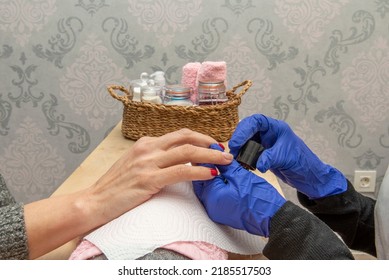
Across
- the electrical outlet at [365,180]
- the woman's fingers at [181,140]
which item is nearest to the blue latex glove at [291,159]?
the woman's fingers at [181,140]

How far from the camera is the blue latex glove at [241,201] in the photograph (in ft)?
2.56

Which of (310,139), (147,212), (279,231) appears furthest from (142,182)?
(310,139)

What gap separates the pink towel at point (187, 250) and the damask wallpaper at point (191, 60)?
139 centimetres

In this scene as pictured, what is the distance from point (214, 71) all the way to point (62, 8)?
951 millimetres

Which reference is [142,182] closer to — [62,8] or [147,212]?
[147,212]

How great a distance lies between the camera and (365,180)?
85.8 inches

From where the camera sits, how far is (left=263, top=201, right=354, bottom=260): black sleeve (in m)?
0.74

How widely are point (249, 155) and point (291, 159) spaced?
0.13 m

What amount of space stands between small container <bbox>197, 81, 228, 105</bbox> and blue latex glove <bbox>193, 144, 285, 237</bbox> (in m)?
0.54

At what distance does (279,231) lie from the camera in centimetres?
76

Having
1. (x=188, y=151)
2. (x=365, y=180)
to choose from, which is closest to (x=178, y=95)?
(x=188, y=151)

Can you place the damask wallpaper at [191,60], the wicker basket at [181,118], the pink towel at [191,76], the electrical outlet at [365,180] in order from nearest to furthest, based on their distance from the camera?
the wicker basket at [181,118] → the pink towel at [191,76] → the damask wallpaper at [191,60] → the electrical outlet at [365,180]

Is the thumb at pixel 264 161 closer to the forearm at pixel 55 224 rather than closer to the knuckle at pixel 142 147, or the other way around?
the knuckle at pixel 142 147
